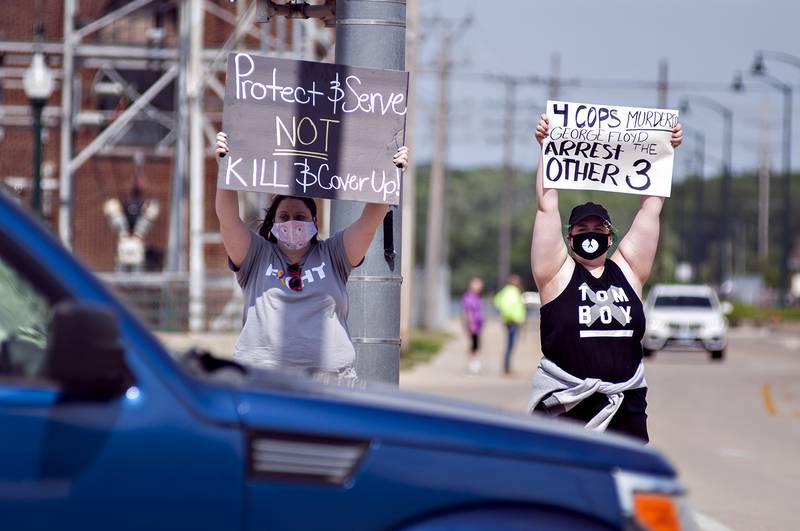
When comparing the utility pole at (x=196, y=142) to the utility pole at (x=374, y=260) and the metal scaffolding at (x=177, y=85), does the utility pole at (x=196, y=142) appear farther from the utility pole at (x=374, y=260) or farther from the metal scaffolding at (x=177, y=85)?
the utility pole at (x=374, y=260)

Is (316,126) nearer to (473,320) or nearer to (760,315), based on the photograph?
(473,320)

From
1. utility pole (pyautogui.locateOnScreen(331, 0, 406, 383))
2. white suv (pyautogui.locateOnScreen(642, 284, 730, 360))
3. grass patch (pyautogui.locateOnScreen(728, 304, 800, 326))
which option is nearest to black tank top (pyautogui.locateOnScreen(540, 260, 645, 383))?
utility pole (pyautogui.locateOnScreen(331, 0, 406, 383))

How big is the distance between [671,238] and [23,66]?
109915 mm

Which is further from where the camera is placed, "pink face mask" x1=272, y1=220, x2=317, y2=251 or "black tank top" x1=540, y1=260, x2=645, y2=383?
"black tank top" x1=540, y1=260, x2=645, y2=383

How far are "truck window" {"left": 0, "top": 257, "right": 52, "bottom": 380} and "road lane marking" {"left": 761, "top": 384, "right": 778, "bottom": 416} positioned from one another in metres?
17.0

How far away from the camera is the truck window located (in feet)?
13.2

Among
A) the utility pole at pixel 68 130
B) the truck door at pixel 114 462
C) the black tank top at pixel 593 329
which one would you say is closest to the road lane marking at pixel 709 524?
the black tank top at pixel 593 329

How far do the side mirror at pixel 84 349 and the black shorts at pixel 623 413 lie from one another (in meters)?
3.70

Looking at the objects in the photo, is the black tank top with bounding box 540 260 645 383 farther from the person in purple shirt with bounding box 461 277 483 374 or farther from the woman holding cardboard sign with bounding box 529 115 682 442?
the person in purple shirt with bounding box 461 277 483 374

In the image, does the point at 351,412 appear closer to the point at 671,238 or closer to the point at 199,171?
the point at 199,171

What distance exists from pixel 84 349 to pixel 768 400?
68.2ft

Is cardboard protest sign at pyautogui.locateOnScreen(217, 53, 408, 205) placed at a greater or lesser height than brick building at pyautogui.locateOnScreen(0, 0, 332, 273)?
lesser

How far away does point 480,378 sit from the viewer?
2738 centimetres

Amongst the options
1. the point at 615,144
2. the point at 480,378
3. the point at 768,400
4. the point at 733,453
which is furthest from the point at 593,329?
A: the point at 480,378
